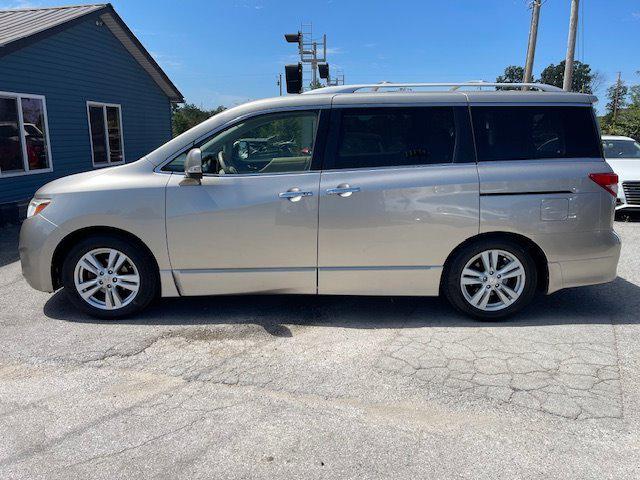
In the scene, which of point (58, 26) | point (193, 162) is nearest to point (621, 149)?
point (193, 162)

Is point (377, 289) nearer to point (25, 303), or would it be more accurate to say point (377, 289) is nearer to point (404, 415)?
point (404, 415)

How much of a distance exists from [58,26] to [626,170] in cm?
1242

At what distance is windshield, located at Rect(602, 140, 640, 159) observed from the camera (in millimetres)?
10547

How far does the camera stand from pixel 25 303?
4.87 m

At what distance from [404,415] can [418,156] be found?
214cm

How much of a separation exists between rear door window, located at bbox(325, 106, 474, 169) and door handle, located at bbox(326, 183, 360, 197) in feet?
0.64

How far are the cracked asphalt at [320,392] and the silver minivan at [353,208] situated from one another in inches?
13.6

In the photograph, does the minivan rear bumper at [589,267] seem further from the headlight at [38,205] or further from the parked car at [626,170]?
the parked car at [626,170]

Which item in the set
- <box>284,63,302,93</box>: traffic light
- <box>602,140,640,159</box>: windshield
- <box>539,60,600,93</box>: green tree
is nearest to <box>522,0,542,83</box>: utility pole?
<box>602,140,640,159</box>: windshield

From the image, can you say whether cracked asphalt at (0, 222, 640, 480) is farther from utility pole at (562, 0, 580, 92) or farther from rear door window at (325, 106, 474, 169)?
utility pole at (562, 0, 580, 92)

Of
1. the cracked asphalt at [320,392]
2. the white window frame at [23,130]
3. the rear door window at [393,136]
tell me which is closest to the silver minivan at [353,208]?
the rear door window at [393,136]

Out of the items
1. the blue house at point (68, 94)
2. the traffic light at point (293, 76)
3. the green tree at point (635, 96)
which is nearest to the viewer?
the traffic light at point (293, 76)

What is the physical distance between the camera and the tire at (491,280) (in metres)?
4.15

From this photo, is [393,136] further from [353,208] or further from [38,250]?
[38,250]
